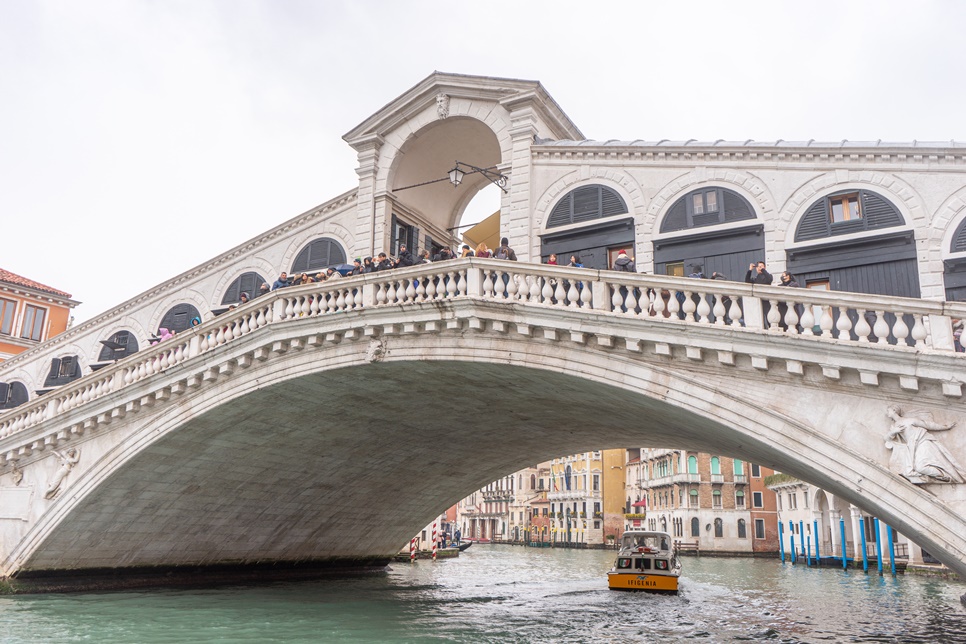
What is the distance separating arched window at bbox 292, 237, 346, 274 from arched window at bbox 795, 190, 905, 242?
11.4 meters

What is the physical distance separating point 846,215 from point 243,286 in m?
15.5

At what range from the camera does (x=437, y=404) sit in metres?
19.0

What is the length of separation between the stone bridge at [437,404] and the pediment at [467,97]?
534 centimetres

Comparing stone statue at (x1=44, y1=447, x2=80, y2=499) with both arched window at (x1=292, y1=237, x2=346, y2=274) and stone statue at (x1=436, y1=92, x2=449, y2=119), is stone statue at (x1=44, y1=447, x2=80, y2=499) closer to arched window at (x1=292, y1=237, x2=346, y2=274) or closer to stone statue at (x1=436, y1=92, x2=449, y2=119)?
arched window at (x1=292, y1=237, x2=346, y2=274)

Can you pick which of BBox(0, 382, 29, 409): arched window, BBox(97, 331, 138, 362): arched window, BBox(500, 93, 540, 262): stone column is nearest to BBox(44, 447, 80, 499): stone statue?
Result: BBox(97, 331, 138, 362): arched window

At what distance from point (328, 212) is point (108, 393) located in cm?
711

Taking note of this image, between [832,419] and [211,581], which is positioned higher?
[832,419]

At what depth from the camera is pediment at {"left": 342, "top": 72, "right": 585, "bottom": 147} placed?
61.8 feet

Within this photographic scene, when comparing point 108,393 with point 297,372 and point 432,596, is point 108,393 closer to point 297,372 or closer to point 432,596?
point 297,372

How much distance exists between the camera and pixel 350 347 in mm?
15914

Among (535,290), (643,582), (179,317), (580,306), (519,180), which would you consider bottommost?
(643,582)

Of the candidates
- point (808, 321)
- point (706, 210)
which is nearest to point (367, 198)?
point (706, 210)

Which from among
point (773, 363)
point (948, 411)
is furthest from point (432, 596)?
point (948, 411)

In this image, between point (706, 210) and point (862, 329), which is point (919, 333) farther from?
point (706, 210)
